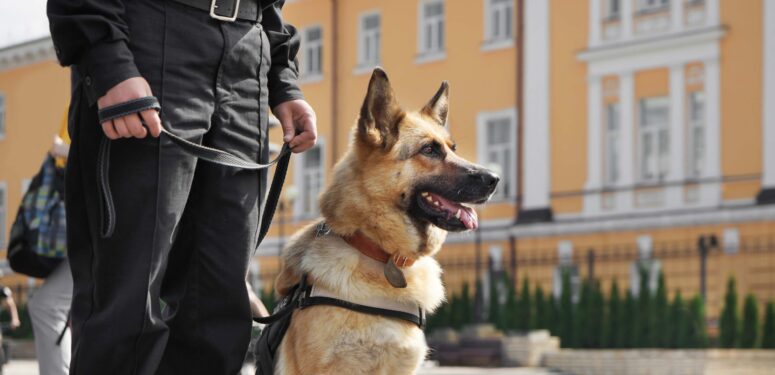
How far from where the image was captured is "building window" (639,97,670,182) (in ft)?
86.3

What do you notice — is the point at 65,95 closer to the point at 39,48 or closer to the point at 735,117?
the point at 39,48

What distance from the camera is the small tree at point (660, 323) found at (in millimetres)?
18250

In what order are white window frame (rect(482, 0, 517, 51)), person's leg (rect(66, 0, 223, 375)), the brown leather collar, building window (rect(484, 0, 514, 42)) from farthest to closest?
1. building window (rect(484, 0, 514, 42))
2. white window frame (rect(482, 0, 517, 51))
3. the brown leather collar
4. person's leg (rect(66, 0, 223, 375))

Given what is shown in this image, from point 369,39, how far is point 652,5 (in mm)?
8041

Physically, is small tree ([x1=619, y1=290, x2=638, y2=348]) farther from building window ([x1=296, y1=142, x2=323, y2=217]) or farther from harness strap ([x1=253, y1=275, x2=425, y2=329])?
harness strap ([x1=253, y1=275, x2=425, y2=329])

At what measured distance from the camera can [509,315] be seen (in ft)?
68.4

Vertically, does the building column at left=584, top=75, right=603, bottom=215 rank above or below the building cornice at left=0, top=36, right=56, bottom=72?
below

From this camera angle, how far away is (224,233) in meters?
3.62

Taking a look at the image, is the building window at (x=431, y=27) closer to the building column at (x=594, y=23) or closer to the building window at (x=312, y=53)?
the building window at (x=312, y=53)

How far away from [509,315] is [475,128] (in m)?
9.21

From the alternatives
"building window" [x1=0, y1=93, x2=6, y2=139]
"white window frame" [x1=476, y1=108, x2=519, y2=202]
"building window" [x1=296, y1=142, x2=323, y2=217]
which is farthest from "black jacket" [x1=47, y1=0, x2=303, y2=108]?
"building window" [x1=0, y1=93, x2=6, y2=139]

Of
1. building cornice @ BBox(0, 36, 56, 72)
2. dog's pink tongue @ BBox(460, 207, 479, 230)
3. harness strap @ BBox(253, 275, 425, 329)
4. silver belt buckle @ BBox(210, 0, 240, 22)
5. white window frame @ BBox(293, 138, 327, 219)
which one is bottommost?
harness strap @ BBox(253, 275, 425, 329)

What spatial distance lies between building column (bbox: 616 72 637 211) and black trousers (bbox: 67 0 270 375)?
76.6 feet

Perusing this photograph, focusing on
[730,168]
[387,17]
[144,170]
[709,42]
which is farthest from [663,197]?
[144,170]
